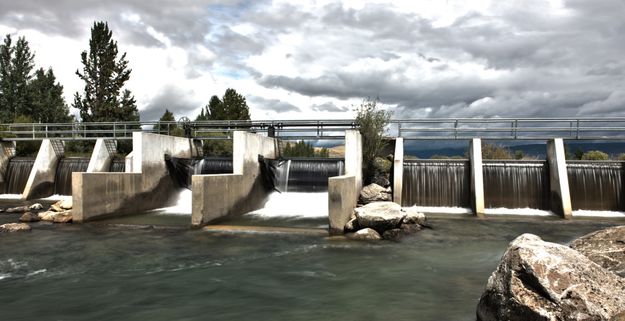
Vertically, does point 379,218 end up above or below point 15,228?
above

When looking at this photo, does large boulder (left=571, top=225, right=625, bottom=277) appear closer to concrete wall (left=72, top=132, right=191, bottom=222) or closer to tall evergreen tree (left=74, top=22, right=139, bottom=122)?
concrete wall (left=72, top=132, right=191, bottom=222)

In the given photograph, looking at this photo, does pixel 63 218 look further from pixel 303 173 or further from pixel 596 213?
pixel 596 213

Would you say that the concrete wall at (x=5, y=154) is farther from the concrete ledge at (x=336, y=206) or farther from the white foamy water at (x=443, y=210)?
the white foamy water at (x=443, y=210)

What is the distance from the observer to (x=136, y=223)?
16797mm

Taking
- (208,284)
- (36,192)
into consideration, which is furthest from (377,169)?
(36,192)

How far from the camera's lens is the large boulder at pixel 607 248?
816cm

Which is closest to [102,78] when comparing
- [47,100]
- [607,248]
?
[47,100]

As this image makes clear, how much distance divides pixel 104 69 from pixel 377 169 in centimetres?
3267

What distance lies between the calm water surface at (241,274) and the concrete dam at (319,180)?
2155 mm

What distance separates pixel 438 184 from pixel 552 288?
1502 centimetres

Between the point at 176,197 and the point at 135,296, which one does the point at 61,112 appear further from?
the point at 135,296

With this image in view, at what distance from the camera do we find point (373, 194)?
18.3 metres

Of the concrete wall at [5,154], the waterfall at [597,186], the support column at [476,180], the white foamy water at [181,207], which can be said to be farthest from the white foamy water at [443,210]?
the concrete wall at [5,154]

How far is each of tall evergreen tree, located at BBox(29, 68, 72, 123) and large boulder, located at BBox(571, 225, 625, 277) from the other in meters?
55.1
